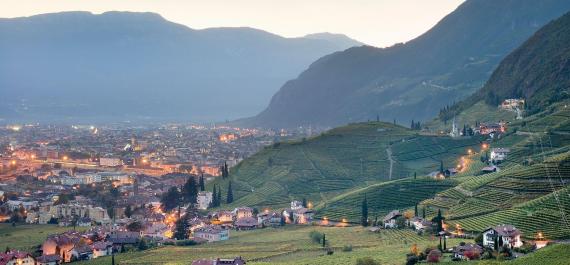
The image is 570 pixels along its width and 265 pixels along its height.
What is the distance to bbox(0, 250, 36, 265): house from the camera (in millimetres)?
78125

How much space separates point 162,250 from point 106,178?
7624 cm

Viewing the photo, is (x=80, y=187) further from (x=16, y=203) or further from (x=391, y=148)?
(x=391, y=148)

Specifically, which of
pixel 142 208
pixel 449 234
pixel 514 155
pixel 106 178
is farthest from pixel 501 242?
pixel 106 178

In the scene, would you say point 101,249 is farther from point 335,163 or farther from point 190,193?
point 335,163

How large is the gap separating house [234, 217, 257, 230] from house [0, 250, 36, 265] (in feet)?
94.1

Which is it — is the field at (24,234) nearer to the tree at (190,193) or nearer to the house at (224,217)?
the house at (224,217)

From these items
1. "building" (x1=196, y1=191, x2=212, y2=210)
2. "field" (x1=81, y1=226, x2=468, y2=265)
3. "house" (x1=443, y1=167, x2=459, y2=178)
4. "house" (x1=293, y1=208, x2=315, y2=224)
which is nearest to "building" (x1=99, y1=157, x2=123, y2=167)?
"building" (x1=196, y1=191, x2=212, y2=210)

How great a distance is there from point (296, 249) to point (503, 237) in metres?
22.4

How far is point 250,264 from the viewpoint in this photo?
6931cm

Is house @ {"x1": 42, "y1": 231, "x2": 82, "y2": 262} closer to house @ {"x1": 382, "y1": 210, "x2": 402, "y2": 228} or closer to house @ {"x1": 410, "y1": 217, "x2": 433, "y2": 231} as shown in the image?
house @ {"x1": 382, "y1": 210, "x2": 402, "y2": 228}

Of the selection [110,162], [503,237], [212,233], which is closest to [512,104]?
[212,233]

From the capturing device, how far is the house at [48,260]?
80.6 meters

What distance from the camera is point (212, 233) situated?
92812 mm

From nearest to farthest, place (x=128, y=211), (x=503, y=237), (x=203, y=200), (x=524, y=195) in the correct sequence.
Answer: (x=503, y=237) < (x=524, y=195) < (x=128, y=211) < (x=203, y=200)
